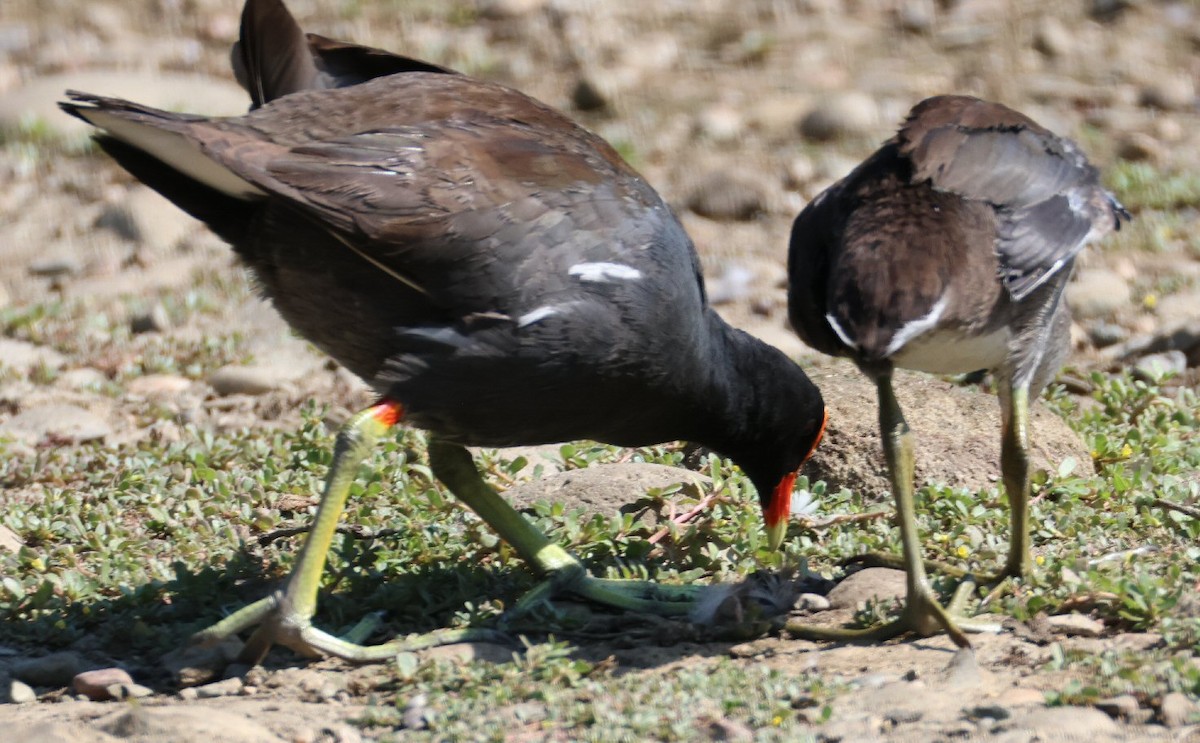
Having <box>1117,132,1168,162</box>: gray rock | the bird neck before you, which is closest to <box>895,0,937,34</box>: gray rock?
<box>1117,132,1168,162</box>: gray rock

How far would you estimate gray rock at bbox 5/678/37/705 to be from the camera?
12.7 ft

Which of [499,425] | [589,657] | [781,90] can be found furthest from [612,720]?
[781,90]

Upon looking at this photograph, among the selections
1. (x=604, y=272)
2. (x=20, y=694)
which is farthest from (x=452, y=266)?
(x=20, y=694)

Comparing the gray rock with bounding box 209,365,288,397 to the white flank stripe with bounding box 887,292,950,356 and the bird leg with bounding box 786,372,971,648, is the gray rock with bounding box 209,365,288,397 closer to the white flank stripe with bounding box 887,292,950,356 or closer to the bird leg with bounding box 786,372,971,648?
the bird leg with bounding box 786,372,971,648

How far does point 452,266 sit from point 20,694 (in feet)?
5.07

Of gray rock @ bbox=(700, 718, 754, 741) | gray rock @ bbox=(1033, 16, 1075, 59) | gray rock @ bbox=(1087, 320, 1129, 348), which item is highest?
gray rock @ bbox=(1033, 16, 1075, 59)

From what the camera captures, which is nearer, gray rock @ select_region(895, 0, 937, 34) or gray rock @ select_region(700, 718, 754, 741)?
gray rock @ select_region(700, 718, 754, 741)

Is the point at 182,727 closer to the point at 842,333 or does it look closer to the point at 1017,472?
the point at 842,333

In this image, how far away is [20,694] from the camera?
3.88m

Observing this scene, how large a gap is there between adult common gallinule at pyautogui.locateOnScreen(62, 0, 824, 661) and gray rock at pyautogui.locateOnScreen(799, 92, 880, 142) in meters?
4.57

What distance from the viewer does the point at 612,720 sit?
11.1 feet

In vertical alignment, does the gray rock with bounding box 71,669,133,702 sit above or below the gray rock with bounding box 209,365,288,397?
above

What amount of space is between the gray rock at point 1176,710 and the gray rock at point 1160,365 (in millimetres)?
2702

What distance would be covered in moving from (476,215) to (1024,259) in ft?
4.57
